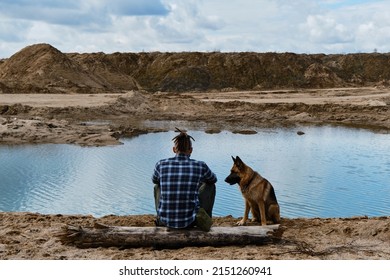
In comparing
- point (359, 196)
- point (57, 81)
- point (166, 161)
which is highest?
point (57, 81)

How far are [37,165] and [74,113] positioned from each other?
11.8m

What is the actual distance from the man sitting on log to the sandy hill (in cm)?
3582

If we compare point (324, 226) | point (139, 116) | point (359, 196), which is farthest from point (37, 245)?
point (139, 116)

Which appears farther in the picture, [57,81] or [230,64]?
[230,64]

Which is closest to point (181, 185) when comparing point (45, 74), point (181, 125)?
point (181, 125)

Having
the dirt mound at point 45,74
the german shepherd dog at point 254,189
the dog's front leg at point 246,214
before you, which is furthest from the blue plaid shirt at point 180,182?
the dirt mound at point 45,74

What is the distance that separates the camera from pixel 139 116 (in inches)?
1091

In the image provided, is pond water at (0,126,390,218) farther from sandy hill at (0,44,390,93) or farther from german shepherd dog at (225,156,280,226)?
sandy hill at (0,44,390,93)

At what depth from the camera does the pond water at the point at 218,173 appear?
1027cm

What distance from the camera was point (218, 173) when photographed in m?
13.1

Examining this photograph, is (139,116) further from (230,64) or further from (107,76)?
(230,64)

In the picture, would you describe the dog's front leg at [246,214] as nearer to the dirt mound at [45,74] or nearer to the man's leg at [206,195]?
the man's leg at [206,195]

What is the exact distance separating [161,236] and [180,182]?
599 mm

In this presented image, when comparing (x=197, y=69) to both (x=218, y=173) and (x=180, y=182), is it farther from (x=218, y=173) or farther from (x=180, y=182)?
(x=180, y=182)
